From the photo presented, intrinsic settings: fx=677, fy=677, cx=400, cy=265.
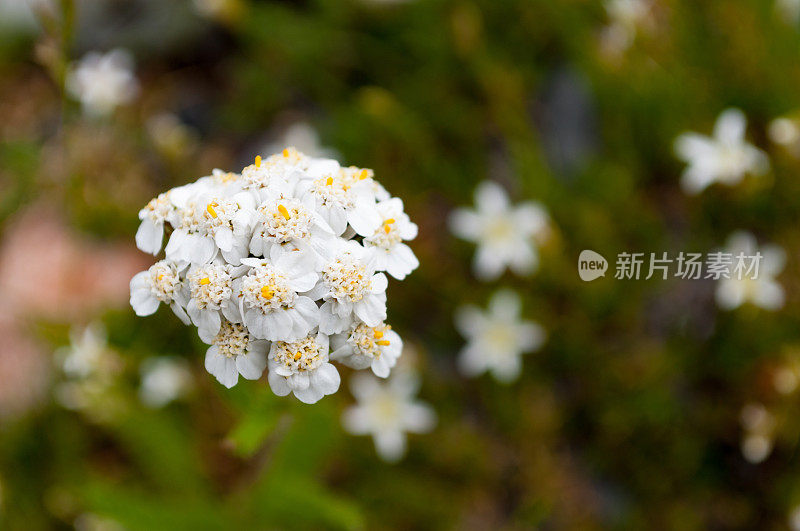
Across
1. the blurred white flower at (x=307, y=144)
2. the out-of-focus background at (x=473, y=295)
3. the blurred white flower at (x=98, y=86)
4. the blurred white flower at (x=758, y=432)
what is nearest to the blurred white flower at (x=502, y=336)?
the out-of-focus background at (x=473, y=295)

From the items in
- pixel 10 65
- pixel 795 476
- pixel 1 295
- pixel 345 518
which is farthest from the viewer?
pixel 10 65

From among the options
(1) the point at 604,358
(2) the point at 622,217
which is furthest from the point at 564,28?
(1) the point at 604,358

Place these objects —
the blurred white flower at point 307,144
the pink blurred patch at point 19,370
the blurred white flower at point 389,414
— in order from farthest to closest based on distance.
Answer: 1. the pink blurred patch at point 19,370
2. the blurred white flower at point 307,144
3. the blurred white flower at point 389,414

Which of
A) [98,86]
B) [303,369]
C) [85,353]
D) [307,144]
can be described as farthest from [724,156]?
[98,86]

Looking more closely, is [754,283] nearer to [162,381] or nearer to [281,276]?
[281,276]

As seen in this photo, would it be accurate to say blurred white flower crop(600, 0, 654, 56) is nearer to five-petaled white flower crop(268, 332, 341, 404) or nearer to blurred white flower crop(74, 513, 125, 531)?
five-petaled white flower crop(268, 332, 341, 404)

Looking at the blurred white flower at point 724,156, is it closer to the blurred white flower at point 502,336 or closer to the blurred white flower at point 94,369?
the blurred white flower at point 502,336

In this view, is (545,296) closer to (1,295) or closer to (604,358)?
(604,358)
